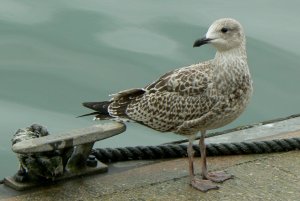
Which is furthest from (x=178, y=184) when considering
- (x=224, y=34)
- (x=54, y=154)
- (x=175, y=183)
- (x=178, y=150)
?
(x=224, y=34)

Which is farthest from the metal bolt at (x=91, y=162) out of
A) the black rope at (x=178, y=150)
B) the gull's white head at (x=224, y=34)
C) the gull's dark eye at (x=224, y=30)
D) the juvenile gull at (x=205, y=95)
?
the gull's dark eye at (x=224, y=30)

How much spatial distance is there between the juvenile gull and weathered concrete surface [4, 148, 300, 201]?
0.11m

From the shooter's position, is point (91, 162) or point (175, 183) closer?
point (175, 183)

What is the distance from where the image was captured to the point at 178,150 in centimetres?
627

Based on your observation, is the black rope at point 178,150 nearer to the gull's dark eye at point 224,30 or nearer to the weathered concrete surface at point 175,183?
the weathered concrete surface at point 175,183

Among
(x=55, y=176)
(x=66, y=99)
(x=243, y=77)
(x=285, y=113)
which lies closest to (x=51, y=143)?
(x=55, y=176)

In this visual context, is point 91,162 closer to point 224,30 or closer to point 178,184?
point 178,184

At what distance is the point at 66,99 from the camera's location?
8.75 metres

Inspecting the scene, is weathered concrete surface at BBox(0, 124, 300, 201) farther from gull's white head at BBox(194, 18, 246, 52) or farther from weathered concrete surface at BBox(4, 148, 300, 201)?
gull's white head at BBox(194, 18, 246, 52)

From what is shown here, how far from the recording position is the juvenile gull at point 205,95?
5676mm

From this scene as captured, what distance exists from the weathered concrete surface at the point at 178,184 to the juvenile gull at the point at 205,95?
109 mm

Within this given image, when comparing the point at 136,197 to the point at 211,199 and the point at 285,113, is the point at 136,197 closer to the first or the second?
the point at 211,199

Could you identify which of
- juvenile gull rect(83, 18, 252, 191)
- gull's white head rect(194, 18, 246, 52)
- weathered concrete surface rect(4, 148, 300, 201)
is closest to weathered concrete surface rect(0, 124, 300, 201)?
weathered concrete surface rect(4, 148, 300, 201)

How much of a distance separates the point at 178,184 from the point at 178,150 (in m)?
0.54
